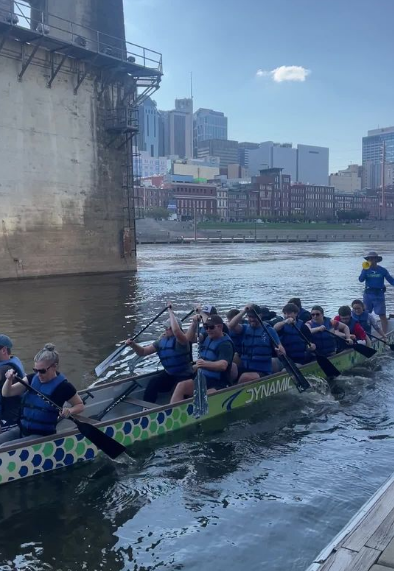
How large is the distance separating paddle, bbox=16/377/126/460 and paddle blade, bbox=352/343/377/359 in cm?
626

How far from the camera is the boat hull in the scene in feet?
22.1

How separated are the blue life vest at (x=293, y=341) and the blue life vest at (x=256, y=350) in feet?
3.13

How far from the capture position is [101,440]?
7223 millimetres

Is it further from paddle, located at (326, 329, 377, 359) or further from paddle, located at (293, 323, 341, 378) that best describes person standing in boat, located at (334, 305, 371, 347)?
paddle, located at (293, 323, 341, 378)

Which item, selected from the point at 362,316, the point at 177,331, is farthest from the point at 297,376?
the point at 362,316

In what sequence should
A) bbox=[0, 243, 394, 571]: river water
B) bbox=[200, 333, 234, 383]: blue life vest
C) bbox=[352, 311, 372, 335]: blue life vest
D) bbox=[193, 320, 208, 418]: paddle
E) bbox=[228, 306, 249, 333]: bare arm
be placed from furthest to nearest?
bbox=[352, 311, 372, 335]: blue life vest
bbox=[228, 306, 249, 333]: bare arm
bbox=[200, 333, 234, 383]: blue life vest
bbox=[193, 320, 208, 418]: paddle
bbox=[0, 243, 394, 571]: river water

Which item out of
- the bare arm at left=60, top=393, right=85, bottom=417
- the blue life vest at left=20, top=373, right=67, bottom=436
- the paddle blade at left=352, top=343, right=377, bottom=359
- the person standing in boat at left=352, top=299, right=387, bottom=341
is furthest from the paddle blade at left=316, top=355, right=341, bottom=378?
the blue life vest at left=20, top=373, right=67, bottom=436

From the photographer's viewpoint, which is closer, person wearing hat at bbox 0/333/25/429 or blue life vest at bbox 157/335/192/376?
person wearing hat at bbox 0/333/25/429

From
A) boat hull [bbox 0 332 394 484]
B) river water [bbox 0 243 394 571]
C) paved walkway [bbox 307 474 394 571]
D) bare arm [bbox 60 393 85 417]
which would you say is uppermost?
bare arm [bbox 60 393 85 417]

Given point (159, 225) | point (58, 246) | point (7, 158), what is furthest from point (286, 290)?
point (159, 225)

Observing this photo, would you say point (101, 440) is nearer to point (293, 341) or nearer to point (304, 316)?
point (293, 341)

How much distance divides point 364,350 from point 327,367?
1478mm

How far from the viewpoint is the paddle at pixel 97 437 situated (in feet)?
22.5

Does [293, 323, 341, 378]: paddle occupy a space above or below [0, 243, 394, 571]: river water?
above
